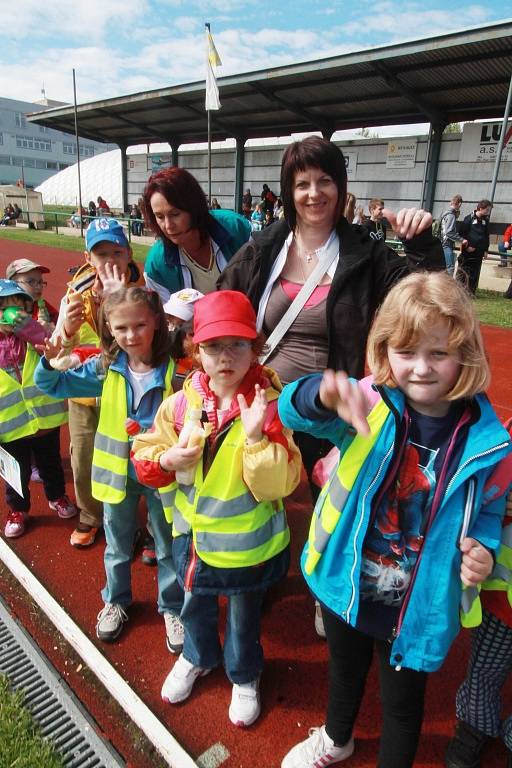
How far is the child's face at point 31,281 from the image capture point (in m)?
3.30

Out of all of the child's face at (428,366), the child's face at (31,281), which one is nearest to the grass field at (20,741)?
the child's face at (428,366)

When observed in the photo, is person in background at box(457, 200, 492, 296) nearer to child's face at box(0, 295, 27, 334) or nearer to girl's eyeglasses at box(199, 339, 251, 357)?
child's face at box(0, 295, 27, 334)

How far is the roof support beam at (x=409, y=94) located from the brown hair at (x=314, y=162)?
45.2 feet

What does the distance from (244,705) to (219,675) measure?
0.81ft

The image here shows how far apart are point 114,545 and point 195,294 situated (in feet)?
4.39

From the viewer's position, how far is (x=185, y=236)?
2812mm

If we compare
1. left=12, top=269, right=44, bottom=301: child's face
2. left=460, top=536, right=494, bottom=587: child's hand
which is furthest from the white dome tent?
left=460, top=536, right=494, bottom=587: child's hand

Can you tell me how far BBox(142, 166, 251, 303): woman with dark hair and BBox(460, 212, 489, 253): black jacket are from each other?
1024cm

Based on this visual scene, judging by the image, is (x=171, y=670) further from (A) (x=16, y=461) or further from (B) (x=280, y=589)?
(A) (x=16, y=461)

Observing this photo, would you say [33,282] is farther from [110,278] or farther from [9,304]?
[110,278]

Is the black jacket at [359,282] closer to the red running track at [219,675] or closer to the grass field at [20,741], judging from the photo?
the red running track at [219,675]

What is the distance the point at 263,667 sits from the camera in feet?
7.64

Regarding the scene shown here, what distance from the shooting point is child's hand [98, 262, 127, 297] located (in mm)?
2602

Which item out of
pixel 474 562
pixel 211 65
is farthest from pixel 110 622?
pixel 211 65
